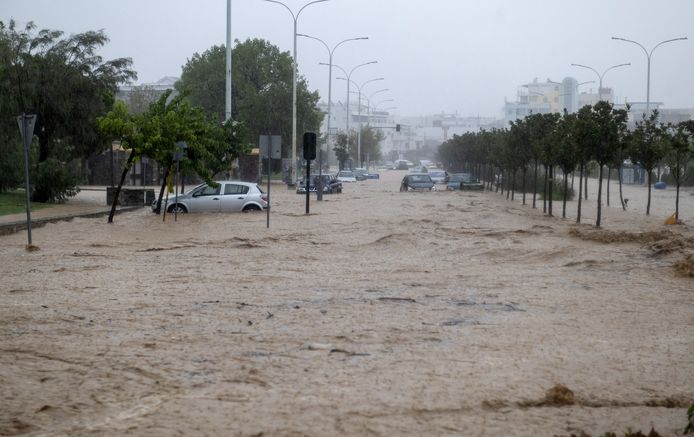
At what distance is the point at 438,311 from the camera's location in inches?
486

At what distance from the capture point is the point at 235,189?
1375 inches

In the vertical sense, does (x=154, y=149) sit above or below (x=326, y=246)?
above

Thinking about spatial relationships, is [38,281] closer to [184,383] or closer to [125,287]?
[125,287]

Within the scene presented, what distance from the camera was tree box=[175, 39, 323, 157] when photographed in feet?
264

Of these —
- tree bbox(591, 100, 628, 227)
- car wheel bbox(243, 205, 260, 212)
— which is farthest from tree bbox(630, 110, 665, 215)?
car wheel bbox(243, 205, 260, 212)

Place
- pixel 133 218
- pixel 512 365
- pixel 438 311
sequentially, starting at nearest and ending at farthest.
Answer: pixel 512 365 < pixel 438 311 < pixel 133 218

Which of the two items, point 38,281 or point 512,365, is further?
point 38,281

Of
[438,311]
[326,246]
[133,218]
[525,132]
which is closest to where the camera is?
[438,311]

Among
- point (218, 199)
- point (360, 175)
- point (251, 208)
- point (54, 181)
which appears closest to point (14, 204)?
point (54, 181)

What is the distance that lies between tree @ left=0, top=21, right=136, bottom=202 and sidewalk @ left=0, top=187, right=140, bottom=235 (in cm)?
154

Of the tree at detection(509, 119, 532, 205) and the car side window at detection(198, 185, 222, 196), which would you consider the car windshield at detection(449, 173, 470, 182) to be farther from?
the car side window at detection(198, 185, 222, 196)

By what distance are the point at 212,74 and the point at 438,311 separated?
74214 mm

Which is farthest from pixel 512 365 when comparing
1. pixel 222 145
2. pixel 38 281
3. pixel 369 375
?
pixel 222 145

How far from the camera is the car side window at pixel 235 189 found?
3459 centimetres
